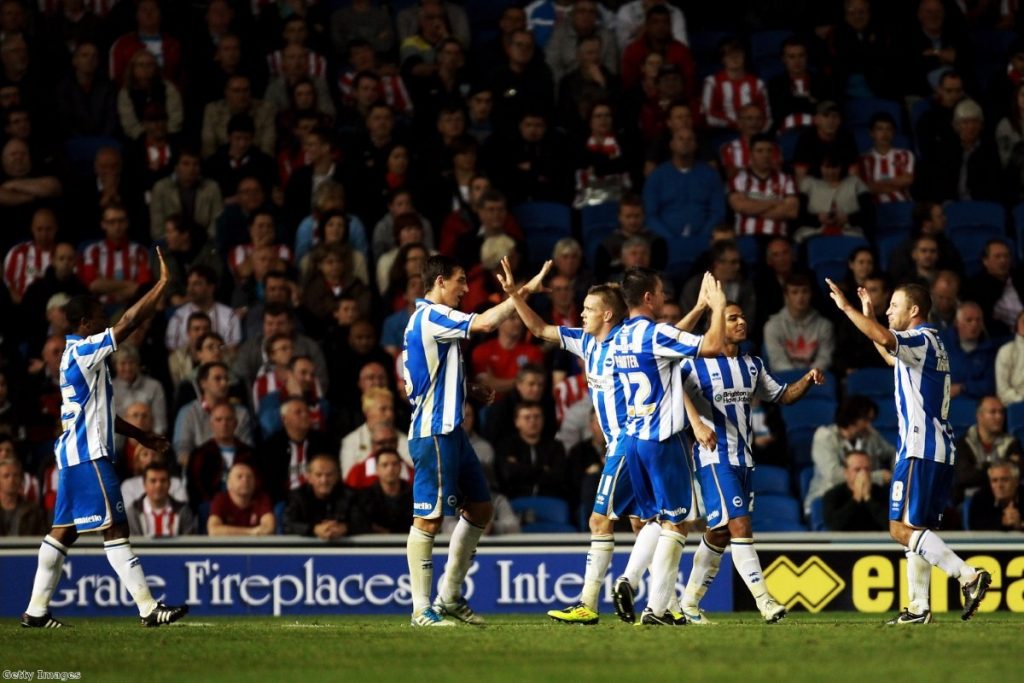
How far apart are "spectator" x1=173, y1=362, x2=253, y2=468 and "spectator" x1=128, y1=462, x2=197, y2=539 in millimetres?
816

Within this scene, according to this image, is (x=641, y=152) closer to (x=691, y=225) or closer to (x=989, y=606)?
(x=691, y=225)

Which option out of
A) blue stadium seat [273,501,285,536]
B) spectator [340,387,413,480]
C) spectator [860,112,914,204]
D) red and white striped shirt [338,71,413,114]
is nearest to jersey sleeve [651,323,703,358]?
spectator [340,387,413,480]

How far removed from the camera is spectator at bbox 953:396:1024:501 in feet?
53.1

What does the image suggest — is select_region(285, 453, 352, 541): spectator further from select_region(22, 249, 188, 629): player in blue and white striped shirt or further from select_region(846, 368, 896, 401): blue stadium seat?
select_region(846, 368, 896, 401): blue stadium seat

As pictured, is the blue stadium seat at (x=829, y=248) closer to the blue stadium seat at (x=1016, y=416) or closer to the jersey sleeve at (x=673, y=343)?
the blue stadium seat at (x=1016, y=416)

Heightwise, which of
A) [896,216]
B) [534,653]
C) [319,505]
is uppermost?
[896,216]

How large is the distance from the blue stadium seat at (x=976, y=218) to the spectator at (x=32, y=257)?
9958 mm

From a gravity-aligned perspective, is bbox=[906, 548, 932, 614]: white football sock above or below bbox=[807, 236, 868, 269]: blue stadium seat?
below

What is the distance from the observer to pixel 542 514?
16250 mm

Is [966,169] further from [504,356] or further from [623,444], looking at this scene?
[623,444]

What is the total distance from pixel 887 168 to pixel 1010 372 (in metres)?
3.63

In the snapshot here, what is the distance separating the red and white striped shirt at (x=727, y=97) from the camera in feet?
68.1

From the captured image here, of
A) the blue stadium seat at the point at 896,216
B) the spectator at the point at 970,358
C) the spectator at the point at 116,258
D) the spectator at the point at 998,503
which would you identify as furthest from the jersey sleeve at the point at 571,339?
the blue stadium seat at the point at 896,216

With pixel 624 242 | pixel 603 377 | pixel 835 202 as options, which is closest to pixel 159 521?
pixel 603 377
